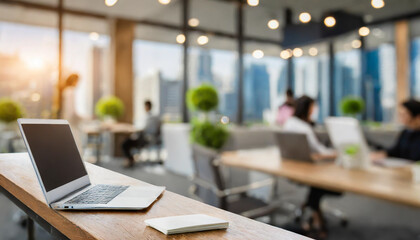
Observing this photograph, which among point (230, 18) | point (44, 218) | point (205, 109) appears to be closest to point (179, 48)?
point (230, 18)

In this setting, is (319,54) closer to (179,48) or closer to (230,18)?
(230,18)

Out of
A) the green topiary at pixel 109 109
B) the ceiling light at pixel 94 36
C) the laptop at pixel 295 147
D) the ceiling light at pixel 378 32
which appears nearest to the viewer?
the laptop at pixel 295 147

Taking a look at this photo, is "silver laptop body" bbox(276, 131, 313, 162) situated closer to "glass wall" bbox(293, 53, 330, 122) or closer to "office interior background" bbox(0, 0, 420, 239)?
"office interior background" bbox(0, 0, 420, 239)

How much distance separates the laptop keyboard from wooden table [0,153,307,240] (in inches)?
2.8

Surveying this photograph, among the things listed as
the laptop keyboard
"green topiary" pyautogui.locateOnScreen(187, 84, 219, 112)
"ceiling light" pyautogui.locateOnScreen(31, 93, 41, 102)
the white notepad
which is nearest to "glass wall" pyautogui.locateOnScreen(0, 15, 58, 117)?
"ceiling light" pyautogui.locateOnScreen(31, 93, 41, 102)

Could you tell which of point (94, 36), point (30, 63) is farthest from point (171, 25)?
point (30, 63)

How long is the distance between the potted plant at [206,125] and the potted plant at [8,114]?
278 centimetres

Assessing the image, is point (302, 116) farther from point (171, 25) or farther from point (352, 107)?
point (352, 107)

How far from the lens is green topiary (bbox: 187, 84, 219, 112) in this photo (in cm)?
675

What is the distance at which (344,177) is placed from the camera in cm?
236

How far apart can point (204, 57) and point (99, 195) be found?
754 cm

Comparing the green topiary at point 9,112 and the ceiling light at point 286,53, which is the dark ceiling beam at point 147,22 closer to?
the ceiling light at point 286,53

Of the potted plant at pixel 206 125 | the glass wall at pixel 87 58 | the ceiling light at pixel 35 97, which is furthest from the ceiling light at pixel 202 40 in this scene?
the ceiling light at pixel 35 97

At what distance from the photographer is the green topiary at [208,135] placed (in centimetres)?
612
